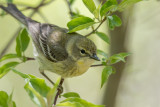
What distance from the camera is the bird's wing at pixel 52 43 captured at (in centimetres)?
342

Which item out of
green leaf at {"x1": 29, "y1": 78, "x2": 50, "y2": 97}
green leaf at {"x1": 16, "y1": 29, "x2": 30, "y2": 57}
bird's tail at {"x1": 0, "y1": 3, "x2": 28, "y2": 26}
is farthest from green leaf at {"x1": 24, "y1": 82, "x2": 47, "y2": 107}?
bird's tail at {"x1": 0, "y1": 3, "x2": 28, "y2": 26}

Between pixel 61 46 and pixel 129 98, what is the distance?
2365mm

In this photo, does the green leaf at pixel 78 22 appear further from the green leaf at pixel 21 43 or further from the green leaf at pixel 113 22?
the green leaf at pixel 21 43

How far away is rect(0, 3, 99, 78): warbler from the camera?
10.5 feet

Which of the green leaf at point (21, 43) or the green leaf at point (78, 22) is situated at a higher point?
the green leaf at point (78, 22)

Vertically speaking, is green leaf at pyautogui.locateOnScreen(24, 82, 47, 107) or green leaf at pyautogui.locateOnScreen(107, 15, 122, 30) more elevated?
green leaf at pyautogui.locateOnScreen(107, 15, 122, 30)

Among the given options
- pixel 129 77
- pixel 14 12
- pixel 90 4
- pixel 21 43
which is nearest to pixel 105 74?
pixel 90 4

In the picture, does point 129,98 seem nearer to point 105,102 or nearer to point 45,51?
point 105,102

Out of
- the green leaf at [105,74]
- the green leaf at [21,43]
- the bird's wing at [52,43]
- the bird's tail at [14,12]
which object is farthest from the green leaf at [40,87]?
the bird's tail at [14,12]

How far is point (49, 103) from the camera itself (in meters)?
1.65

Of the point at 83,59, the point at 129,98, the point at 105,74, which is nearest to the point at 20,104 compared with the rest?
the point at 129,98

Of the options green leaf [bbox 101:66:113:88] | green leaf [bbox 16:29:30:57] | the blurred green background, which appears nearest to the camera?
green leaf [bbox 101:66:113:88]

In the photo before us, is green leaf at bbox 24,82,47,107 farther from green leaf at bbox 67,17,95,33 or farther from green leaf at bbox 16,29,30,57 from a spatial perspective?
green leaf at bbox 16,29,30,57

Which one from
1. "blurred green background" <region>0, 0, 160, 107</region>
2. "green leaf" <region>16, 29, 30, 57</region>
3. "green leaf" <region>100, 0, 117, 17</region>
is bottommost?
"blurred green background" <region>0, 0, 160, 107</region>
